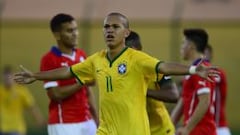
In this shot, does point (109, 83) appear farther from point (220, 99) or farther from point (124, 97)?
point (220, 99)

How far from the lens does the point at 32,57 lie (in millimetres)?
27406

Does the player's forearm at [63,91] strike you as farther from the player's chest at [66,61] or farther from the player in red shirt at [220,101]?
the player in red shirt at [220,101]

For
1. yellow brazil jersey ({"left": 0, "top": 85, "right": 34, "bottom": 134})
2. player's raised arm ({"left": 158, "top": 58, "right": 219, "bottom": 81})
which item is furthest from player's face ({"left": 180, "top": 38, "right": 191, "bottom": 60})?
yellow brazil jersey ({"left": 0, "top": 85, "right": 34, "bottom": 134})

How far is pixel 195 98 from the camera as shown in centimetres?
1222

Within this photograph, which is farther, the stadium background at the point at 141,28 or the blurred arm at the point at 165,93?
the stadium background at the point at 141,28

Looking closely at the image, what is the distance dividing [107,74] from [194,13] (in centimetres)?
1759

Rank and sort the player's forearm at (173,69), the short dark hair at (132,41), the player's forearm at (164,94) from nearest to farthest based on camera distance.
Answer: the player's forearm at (173,69) → the player's forearm at (164,94) → the short dark hair at (132,41)

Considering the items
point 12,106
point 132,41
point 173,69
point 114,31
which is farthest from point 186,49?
point 12,106

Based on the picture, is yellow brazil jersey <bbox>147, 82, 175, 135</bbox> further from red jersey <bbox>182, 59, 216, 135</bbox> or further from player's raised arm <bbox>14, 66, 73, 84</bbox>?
player's raised arm <bbox>14, 66, 73, 84</bbox>

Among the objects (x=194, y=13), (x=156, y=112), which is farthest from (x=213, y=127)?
(x=194, y=13)

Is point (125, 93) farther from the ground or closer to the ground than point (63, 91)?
farther from the ground

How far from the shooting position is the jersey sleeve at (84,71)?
11.0 m

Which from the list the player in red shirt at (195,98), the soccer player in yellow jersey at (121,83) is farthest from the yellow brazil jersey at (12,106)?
the soccer player in yellow jersey at (121,83)

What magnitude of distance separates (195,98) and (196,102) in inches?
1.9
